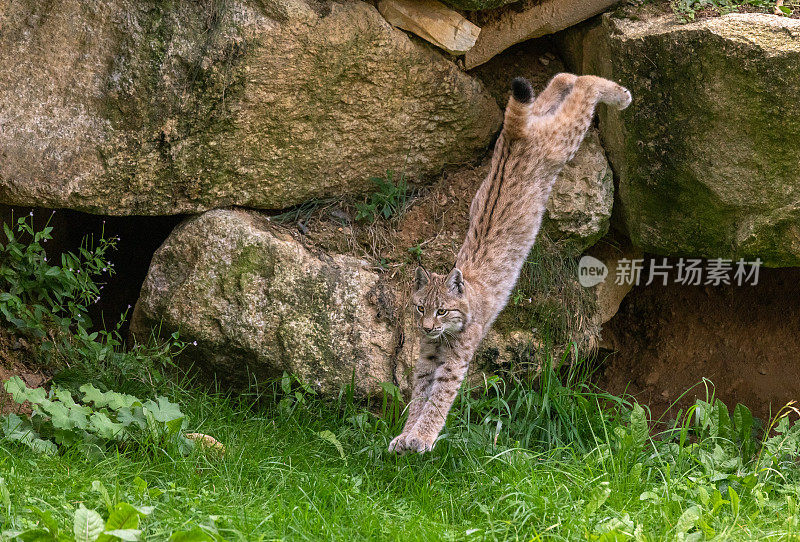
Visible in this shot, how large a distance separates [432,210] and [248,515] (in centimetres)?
266

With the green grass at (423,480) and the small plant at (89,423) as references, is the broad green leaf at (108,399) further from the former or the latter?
the green grass at (423,480)

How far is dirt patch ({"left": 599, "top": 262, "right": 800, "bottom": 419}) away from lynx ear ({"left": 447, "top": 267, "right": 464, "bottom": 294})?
2342 mm

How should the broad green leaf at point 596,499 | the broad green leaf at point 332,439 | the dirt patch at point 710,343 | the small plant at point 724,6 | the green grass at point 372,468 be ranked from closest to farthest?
1. the green grass at point 372,468
2. the broad green leaf at point 596,499
3. the broad green leaf at point 332,439
4. the small plant at point 724,6
5. the dirt patch at point 710,343

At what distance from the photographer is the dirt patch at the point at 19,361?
4945 mm

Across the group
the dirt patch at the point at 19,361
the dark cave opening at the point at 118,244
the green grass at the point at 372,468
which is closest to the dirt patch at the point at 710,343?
the green grass at the point at 372,468

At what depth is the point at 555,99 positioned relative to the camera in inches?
211

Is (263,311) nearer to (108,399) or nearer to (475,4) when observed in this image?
(108,399)

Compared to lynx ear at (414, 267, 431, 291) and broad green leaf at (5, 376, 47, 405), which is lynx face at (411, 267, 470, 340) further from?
broad green leaf at (5, 376, 47, 405)

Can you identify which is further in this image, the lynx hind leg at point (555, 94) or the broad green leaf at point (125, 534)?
the lynx hind leg at point (555, 94)

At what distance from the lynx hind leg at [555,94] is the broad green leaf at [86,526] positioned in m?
3.52

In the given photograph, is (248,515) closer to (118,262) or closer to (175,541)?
(175,541)

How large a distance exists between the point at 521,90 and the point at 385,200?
3.88 feet

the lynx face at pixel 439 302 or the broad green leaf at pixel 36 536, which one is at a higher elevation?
the lynx face at pixel 439 302

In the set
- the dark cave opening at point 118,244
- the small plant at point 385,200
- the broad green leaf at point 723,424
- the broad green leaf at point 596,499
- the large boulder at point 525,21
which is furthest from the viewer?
the dark cave opening at point 118,244
